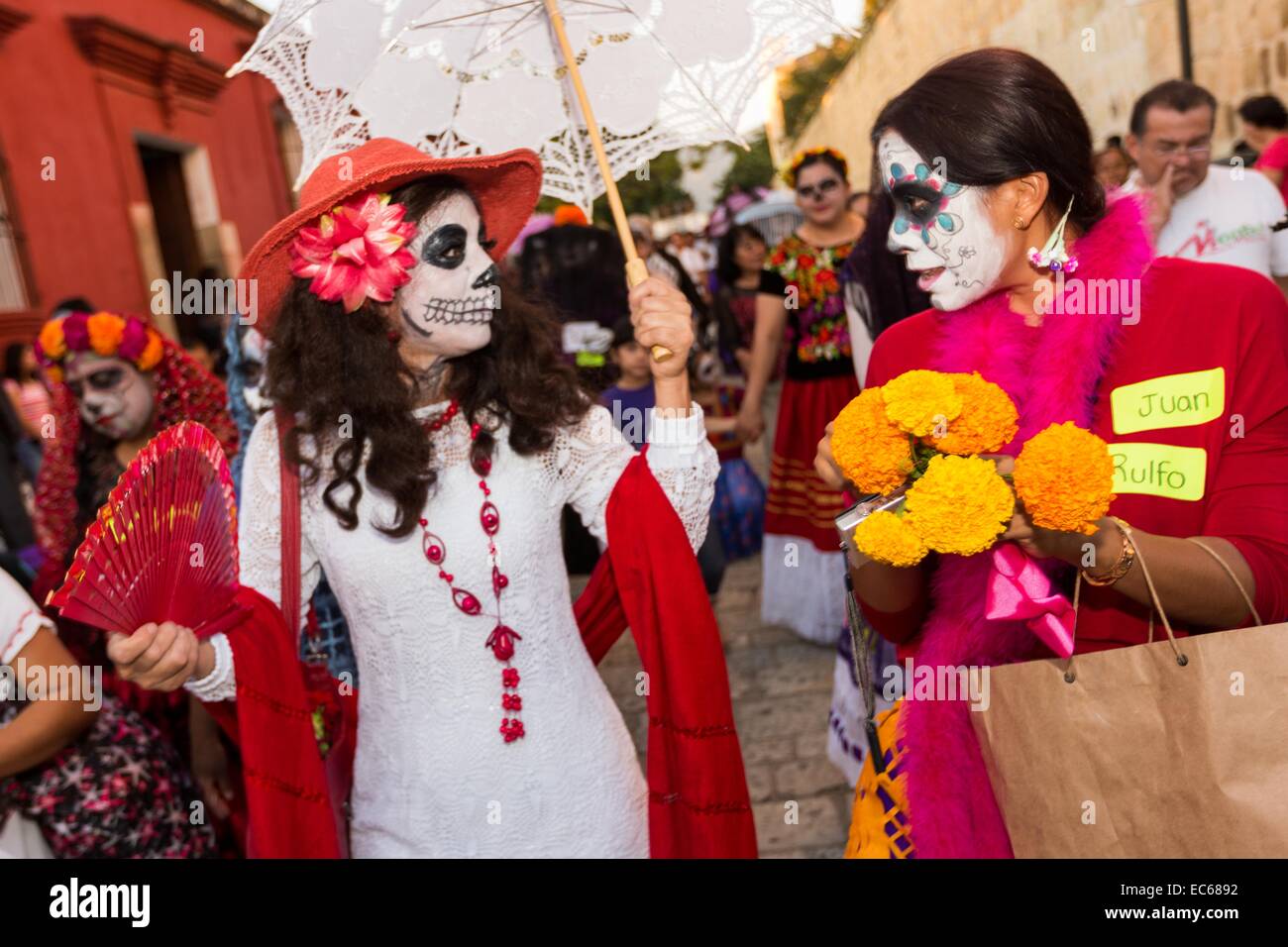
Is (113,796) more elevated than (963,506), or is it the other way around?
(963,506)

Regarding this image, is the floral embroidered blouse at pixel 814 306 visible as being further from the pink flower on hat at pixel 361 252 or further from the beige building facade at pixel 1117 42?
the pink flower on hat at pixel 361 252

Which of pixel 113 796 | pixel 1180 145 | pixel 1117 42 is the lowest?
pixel 113 796

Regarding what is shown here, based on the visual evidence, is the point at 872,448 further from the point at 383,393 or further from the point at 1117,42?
the point at 1117,42

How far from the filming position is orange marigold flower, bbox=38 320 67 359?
3.42 metres

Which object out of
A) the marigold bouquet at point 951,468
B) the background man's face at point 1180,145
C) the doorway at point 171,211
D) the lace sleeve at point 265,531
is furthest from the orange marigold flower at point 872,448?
the doorway at point 171,211

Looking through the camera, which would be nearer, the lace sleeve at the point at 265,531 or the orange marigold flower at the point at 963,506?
the orange marigold flower at the point at 963,506

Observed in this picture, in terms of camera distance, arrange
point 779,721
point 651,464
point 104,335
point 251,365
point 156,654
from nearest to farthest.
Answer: point 156,654, point 651,464, point 104,335, point 251,365, point 779,721

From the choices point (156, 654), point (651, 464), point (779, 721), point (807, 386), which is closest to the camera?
point (156, 654)

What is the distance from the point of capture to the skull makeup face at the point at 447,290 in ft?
6.81

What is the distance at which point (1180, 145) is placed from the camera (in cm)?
401

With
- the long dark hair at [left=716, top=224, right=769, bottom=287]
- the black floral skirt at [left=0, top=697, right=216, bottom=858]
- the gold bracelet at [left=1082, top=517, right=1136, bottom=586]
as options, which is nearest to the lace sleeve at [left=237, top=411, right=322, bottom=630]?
the black floral skirt at [left=0, top=697, right=216, bottom=858]

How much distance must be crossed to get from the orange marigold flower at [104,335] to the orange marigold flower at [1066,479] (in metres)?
2.86

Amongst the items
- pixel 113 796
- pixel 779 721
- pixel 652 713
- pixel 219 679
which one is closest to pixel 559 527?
pixel 652 713

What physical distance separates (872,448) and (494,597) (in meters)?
0.80
